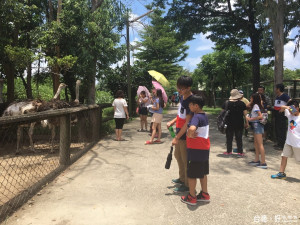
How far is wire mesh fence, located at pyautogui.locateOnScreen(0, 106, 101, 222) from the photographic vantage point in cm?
369

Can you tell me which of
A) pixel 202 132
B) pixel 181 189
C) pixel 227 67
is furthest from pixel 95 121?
pixel 227 67

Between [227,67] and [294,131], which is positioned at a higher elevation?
[227,67]

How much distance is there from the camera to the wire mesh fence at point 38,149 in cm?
369

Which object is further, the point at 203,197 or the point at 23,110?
the point at 23,110

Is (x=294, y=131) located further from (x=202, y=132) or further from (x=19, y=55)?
(x=19, y=55)

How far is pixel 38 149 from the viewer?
707cm

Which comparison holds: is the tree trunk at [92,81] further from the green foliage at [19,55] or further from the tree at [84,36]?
the green foliage at [19,55]

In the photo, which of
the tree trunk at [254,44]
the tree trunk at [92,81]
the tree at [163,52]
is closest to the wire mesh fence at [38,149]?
the tree trunk at [92,81]

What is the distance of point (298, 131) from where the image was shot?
13.8ft

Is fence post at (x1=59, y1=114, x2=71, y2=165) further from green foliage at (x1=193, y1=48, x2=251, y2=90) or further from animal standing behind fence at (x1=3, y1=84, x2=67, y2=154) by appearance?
green foliage at (x1=193, y1=48, x2=251, y2=90)

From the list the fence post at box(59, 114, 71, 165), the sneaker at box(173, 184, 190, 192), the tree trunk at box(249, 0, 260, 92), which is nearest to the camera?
the sneaker at box(173, 184, 190, 192)

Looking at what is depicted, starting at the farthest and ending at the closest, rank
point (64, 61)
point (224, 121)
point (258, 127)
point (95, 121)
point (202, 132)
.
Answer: point (95, 121), point (64, 61), point (224, 121), point (258, 127), point (202, 132)

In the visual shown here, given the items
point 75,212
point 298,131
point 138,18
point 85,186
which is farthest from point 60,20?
point 298,131

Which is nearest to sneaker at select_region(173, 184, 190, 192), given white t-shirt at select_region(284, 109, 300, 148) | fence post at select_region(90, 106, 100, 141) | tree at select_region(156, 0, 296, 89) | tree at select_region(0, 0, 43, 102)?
white t-shirt at select_region(284, 109, 300, 148)
